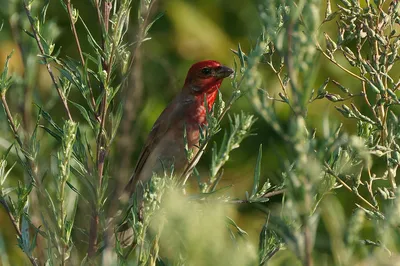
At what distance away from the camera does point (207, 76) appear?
4.46 meters

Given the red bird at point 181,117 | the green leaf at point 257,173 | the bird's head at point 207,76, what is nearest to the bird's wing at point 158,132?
the red bird at point 181,117

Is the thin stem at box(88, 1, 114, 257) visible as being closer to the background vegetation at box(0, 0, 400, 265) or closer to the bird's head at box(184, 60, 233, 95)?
the background vegetation at box(0, 0, 400, 265)

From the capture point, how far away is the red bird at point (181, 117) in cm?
427

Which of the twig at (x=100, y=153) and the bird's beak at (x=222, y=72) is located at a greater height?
the twig at (x=100, y=153)

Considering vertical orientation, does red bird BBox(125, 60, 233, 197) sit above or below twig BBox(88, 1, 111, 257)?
below

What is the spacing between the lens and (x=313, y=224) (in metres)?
1.19

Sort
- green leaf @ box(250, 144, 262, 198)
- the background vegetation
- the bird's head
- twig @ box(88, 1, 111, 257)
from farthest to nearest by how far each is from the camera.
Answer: the bird's head < green leaf @ box(250, 144, 262, 198) < twig @ box(88, 1, 111, 257) < the background vegetation

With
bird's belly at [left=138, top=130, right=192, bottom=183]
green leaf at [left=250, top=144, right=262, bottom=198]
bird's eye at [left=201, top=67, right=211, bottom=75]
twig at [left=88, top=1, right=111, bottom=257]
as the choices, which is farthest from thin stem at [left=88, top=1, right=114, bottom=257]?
bird's eye at [left=201, top=67, right=211, bottom=75]

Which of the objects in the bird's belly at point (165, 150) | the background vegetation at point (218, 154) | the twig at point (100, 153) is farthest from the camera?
the bird's belly at point (165, 150)

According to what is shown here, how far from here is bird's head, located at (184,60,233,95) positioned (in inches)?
174

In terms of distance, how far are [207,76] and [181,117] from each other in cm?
30

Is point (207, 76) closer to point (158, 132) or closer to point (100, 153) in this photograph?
point (158, 132)

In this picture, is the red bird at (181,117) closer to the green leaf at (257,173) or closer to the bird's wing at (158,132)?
the bird's wing at (158,132)

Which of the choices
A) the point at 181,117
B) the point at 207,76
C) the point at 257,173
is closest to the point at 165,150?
the point at 181,117
